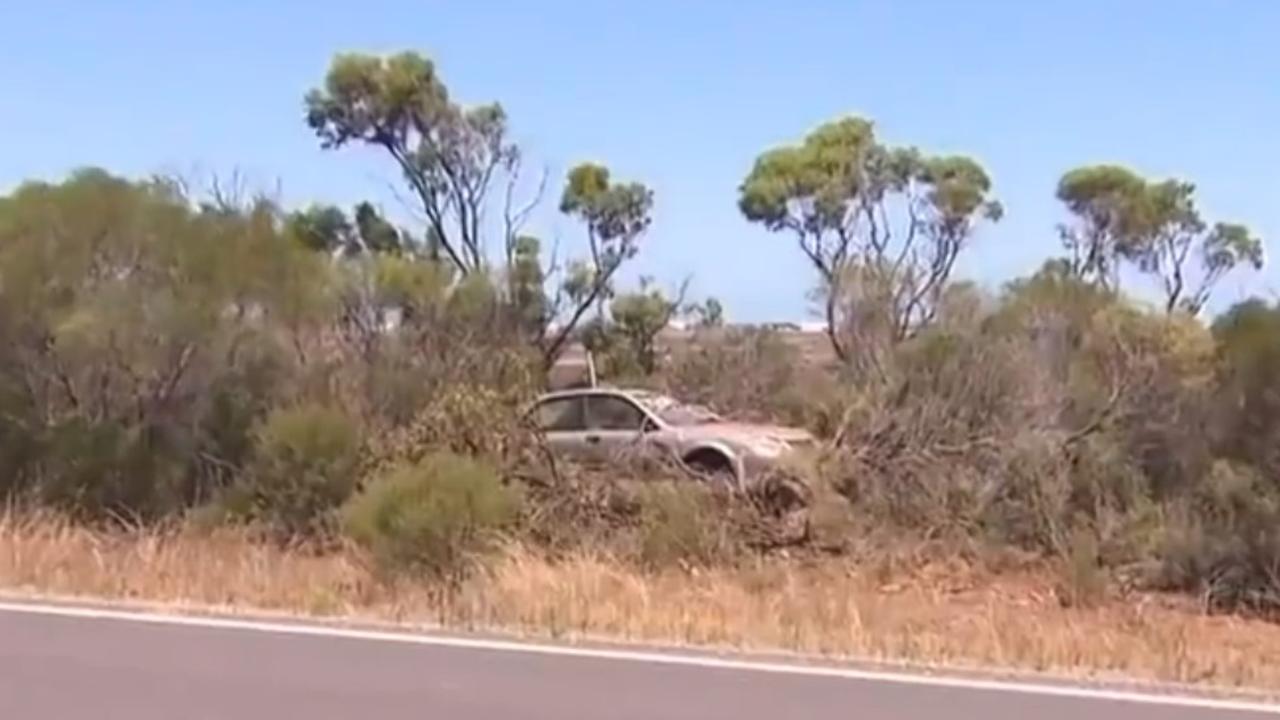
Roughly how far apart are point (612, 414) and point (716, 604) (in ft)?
31.6

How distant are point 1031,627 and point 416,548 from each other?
176 inches

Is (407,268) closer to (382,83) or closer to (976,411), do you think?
(976,411)

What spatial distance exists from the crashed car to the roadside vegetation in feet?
1.31

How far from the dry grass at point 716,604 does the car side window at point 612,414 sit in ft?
13.8

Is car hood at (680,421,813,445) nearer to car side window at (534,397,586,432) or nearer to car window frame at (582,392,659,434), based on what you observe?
car window frame at (582,392,659,434)

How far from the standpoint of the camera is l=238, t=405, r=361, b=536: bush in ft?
61.2

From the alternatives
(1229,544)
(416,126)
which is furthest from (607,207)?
(1229,544)

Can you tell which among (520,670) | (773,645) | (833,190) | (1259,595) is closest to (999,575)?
(1259,595)

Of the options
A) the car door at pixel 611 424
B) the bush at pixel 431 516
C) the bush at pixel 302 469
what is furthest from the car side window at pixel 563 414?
the bush at pixel 431 516

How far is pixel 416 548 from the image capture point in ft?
43.2

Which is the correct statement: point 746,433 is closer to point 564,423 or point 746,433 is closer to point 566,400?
point 564,423

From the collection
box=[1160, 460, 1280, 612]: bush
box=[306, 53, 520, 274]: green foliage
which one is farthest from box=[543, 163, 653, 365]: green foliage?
box=[1160, 460, 1280, 612]: bush

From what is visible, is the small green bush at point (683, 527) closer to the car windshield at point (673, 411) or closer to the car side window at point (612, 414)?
the car side window at point (612, 414)

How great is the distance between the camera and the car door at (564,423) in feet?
66.0
